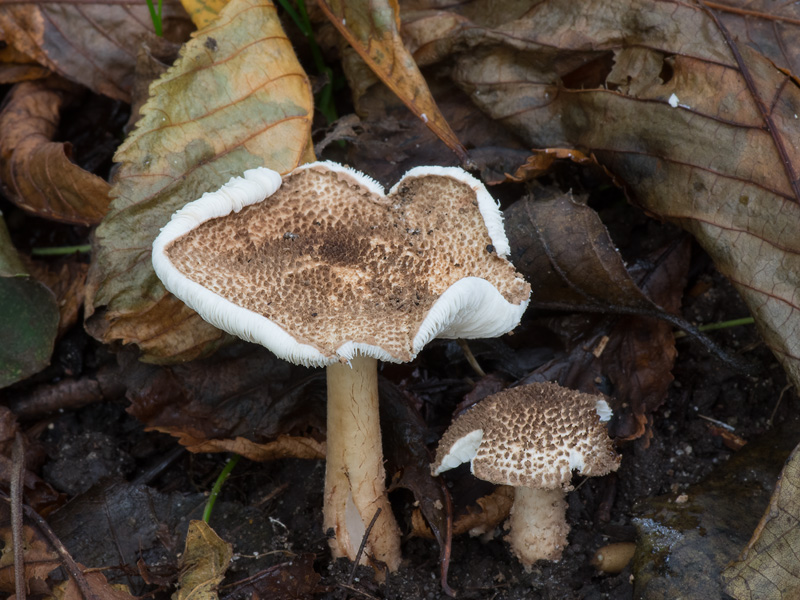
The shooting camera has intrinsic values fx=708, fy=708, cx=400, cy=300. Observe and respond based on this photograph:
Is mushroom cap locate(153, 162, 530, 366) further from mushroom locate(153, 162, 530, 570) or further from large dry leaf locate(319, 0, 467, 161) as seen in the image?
large dry leaf locate(319, 0, 467, 161)

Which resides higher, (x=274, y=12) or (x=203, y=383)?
(x=274, y=12)

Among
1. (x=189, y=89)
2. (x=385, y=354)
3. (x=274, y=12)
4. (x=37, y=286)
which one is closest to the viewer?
(x=385, y=354)

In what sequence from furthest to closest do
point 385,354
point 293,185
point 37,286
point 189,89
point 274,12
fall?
point 37,286 < point 274,12 < point 189,89 < point 293,185 < point 385,354

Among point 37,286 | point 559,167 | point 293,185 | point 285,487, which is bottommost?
point 285,487

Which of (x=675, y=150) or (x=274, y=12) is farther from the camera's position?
(x=274, y=12)

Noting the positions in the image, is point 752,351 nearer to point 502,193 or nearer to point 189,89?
point 502,193

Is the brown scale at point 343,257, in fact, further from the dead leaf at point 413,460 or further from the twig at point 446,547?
the twig at point 446,547

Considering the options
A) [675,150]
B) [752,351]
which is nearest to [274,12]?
[675,150]

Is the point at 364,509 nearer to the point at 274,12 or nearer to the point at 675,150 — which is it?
the point at 675,150
